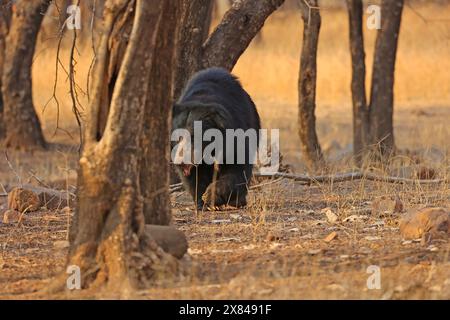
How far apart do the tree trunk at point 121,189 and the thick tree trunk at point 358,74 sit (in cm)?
688

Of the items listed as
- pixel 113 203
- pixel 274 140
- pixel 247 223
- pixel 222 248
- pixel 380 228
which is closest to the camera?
pixel 113 203

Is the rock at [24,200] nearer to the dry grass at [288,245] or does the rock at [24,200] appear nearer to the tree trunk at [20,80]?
the dry grass at [288,245]

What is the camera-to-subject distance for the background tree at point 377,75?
11.6 m

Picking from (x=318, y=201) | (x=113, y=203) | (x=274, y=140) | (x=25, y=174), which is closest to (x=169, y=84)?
(x=113, y=203)

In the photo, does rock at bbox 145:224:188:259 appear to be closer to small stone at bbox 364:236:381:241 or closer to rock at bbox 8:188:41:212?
small stone at bbox 364:236:381:241

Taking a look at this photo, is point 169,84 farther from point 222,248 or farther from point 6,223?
point 6,223

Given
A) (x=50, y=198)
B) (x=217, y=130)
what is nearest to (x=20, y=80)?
(x=50, y=198)

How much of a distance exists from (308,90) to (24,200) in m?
4.07

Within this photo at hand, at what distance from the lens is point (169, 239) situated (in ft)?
16.5

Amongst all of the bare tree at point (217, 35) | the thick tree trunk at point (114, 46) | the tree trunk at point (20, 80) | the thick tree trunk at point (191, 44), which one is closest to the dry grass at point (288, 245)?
the tree trunk at point (20, 80)

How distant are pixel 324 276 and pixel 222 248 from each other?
1.12 meters

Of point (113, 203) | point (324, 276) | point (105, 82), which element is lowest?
point (324, 276)

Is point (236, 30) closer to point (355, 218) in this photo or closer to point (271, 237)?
point (355, 218)

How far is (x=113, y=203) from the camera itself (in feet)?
15.6
